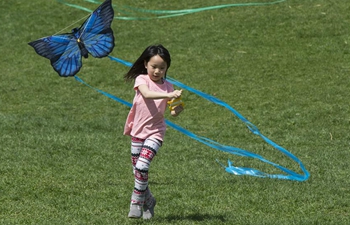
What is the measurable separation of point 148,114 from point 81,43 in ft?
3.92

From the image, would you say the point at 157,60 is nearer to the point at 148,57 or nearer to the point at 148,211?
the point at 148,57

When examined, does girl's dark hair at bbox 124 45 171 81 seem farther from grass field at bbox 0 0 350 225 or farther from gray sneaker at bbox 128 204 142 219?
grass field at bbox 0 0 350 225

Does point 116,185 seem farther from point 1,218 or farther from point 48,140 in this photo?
A: point 48,140

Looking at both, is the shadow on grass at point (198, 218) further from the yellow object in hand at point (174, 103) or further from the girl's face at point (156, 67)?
the girl's face at point (156, 67)

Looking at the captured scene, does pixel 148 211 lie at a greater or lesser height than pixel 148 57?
lesser

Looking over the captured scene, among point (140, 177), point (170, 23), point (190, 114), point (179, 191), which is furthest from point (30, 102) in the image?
point (140, 177)

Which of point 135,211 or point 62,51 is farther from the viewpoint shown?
point 62,51

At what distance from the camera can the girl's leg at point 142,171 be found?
19.4 feet

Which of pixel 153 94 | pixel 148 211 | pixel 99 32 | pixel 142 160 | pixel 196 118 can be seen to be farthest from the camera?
pixel 196 118

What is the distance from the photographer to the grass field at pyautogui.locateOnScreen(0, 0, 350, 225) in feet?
22.8

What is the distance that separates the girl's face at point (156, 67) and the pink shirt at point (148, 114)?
7 cm

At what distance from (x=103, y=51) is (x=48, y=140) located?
164 inches

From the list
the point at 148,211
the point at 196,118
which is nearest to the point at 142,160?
the point at 148,211

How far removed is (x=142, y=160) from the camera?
19.4 feet
